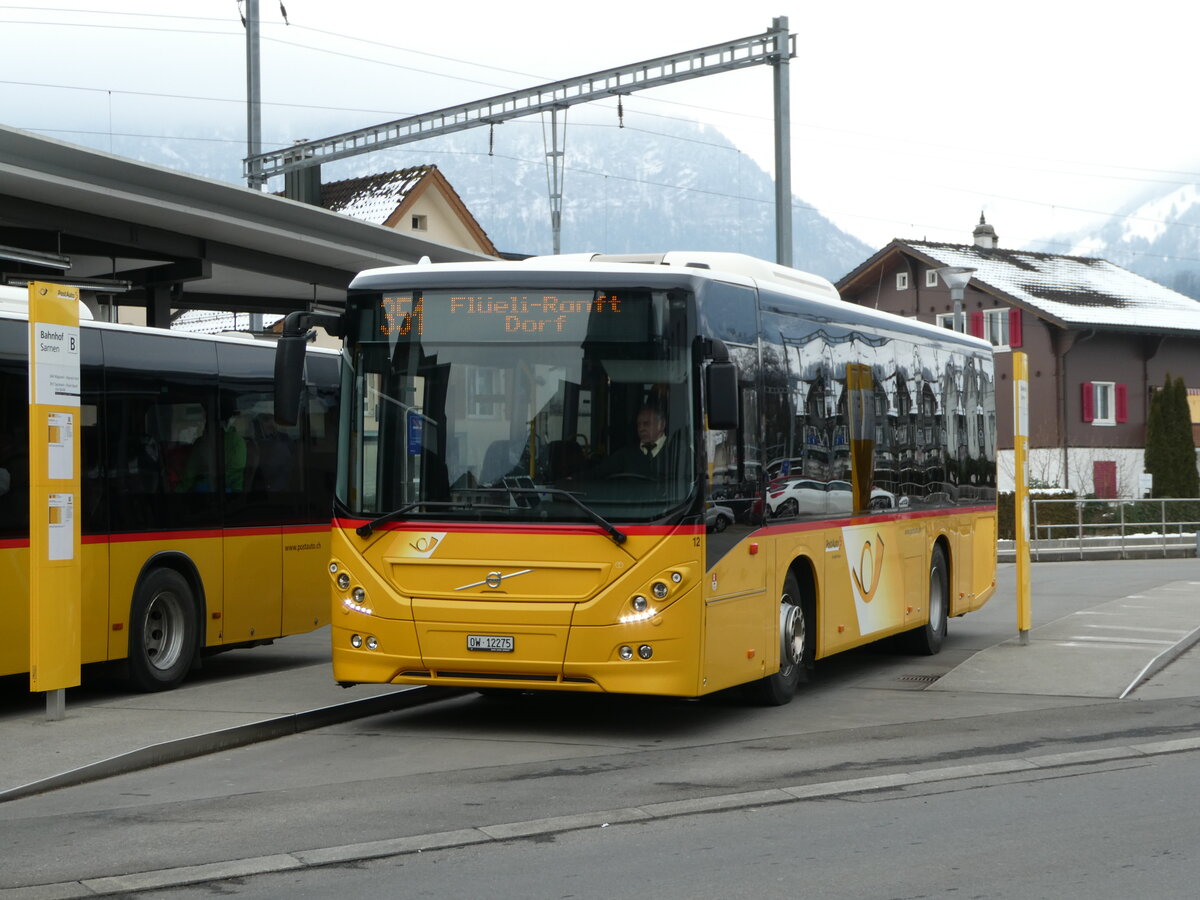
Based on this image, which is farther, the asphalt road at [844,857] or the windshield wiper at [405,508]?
the windshield wiper at [405,508]

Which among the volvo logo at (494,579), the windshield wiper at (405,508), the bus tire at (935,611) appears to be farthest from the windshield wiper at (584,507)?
the bus tire at (935,611)

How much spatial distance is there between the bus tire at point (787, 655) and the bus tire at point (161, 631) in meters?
4.73

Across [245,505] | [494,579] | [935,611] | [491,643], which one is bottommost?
[935,611]

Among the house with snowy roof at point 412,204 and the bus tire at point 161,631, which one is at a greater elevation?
the house with snowy roof at point 412,204

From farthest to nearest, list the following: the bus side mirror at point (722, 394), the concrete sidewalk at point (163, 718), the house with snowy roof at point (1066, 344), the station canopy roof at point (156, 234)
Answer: the house with snowy roof at point (1066, 344) < the station canopy roof at point (156, 234) < the bus side mirror at point (722, 394) < the concrete sidewalk at point (163, 718)

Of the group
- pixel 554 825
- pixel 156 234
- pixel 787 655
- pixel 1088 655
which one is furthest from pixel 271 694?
pixel 156 234

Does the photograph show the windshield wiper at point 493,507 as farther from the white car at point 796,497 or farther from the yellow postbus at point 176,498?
the white car at point 796,497

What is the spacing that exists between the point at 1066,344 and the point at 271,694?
51.2 metres

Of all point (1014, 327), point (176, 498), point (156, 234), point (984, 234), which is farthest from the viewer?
point (984, 234)

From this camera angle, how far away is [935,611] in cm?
1691

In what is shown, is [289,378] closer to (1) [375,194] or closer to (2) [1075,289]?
(1) [375,194]

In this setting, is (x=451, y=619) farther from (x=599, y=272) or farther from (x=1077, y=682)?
(x=1077, y=682)

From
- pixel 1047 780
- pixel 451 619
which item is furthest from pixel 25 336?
pixel 1047 780

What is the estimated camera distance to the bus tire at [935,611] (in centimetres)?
1669
